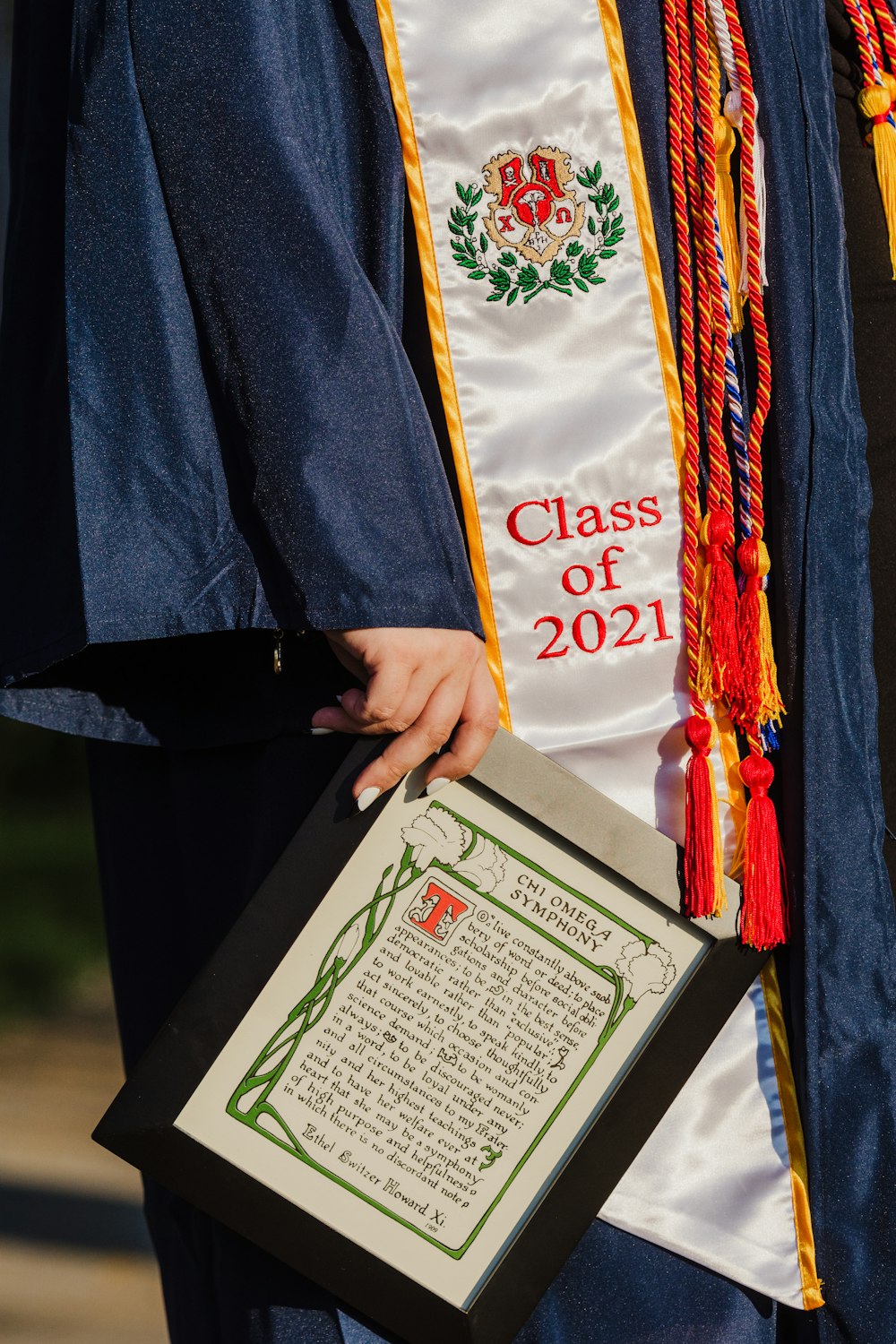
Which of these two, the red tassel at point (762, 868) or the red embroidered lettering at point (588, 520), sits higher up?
the red embroidered lettering at point (588, 520)

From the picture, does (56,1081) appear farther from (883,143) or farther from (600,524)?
(883,143)

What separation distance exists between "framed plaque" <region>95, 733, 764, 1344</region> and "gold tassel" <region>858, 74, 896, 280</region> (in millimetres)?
616

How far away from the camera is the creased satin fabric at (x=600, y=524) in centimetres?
130

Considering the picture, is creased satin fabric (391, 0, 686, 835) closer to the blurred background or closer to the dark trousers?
the dark trousers

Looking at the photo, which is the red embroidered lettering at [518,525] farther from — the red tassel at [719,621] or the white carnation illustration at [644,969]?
the white carnation illustration at [644,969]

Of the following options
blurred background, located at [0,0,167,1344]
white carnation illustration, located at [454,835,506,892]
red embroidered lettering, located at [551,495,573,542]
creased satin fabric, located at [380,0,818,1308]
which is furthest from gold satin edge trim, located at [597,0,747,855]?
blurred background, located at [0,0,167,1344]

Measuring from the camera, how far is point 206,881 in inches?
54.3

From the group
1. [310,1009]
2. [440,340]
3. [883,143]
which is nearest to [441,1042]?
[310,1009]

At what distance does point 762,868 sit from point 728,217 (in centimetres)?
57

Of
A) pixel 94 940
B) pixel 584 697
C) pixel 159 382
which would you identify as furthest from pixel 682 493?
pixel 94 940

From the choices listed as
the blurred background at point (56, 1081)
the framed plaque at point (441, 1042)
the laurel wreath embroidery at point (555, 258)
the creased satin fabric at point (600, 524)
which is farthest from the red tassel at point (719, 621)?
the blurred background at point (56, 1081)

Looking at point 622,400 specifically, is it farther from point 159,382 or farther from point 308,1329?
point 308,1329

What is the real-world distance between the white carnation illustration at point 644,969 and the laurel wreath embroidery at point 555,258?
1.86 feet

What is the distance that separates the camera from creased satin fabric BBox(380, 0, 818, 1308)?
4.28 feet
